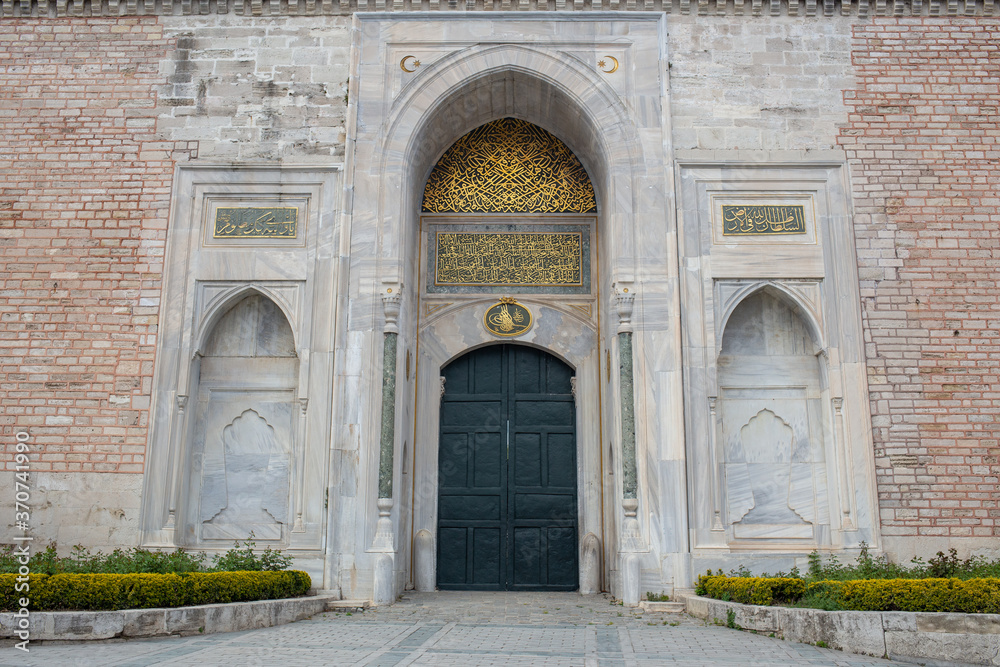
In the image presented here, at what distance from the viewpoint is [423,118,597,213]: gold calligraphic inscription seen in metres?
9.36

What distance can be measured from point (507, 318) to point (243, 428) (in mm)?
3005

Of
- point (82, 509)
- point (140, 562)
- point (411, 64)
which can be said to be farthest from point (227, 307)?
point (411, 64)

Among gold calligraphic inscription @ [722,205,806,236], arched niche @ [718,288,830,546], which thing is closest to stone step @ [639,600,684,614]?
arched niche @ [718,288,830,546]

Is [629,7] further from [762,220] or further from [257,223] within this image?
[257,223]

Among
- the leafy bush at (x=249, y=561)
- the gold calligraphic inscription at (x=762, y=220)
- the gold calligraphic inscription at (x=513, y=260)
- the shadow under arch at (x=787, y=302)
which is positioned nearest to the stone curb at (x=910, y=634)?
the shadow under arch at (x=787, y=302)

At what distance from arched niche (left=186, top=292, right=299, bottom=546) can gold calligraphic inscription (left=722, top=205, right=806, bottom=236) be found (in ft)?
15.2

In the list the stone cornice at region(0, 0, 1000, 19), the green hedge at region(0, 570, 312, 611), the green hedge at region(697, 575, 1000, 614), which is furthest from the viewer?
the stone cornice at region(0, 0, 1000, 19)

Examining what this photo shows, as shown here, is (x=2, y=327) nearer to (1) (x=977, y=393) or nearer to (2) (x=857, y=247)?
(2) (x=857, y=247)

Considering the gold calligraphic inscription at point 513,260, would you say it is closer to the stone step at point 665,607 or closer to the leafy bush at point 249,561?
the leafy bush at point 249,561

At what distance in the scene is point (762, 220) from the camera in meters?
8.23

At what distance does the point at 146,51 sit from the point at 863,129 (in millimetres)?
7611

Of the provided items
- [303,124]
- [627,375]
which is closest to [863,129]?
[627,375]

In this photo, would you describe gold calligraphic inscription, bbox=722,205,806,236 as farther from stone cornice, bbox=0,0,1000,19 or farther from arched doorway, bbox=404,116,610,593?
stone cornice, bbox=0,0,1000,19

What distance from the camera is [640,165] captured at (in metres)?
8.32
